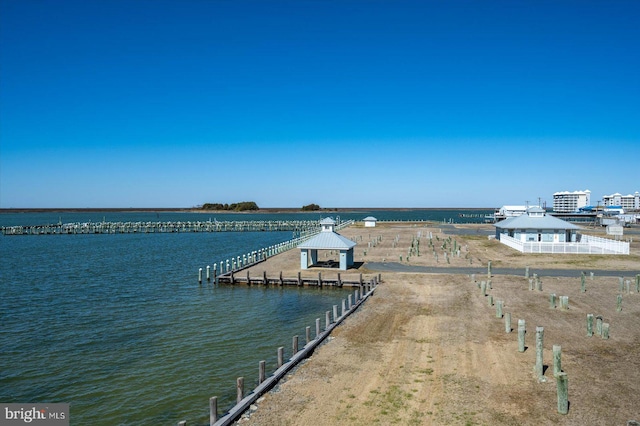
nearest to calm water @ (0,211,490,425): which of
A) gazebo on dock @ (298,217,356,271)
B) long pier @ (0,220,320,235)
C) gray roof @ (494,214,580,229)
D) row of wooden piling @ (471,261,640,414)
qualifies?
gazebo on dock @ (298,217,356,271)

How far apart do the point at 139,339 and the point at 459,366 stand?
15673 mm

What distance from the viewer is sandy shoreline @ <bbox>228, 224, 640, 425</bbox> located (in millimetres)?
13180

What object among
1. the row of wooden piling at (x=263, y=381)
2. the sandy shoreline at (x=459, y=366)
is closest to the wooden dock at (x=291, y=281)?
the sandy shoreline at (x=459, y=366)

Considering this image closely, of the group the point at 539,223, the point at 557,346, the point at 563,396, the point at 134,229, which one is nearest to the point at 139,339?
the point at 557,346

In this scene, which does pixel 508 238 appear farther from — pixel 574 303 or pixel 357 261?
pixel 574 303

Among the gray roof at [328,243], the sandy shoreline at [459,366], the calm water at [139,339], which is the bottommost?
the calm water at [139,339]

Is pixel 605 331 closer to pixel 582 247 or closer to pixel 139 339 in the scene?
pixel 139 339

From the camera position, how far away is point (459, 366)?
16.7 m

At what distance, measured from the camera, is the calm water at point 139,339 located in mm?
16484

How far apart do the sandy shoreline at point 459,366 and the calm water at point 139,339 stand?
10.1 feet

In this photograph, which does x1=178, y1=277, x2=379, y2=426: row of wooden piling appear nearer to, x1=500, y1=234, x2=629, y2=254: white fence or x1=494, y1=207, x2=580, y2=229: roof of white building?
x1=500, y1=234, x2=629, y2=254: white fence

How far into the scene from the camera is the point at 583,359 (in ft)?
57.3

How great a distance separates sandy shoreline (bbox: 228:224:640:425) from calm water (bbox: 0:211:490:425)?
122 inches

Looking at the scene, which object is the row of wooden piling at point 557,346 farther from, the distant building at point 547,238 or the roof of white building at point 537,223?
the roof of white building at point 537,223
